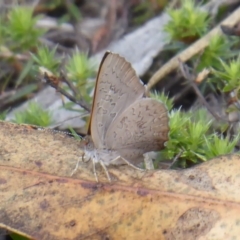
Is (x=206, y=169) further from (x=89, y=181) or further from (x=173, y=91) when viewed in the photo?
(x=173, y=91)

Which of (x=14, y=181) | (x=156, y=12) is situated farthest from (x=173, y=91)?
(x=14, y=181)

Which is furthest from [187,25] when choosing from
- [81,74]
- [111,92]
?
[111,92]

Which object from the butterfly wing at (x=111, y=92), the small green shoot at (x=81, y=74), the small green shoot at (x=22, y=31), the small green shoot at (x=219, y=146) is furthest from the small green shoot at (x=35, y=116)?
the small green shoot at (x=219, y=146)

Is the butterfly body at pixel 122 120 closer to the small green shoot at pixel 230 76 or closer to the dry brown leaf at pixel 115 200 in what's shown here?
the dry brown leaf at pixel 115 200

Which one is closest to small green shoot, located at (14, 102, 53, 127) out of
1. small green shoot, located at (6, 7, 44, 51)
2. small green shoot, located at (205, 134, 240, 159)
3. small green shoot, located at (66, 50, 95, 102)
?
small green shoot, located at (66, 50, 95, 102)

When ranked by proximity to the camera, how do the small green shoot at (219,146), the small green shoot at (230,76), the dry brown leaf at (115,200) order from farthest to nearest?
the small green shoot at (230,76) < the small green shoot at (219,146) < the dry brown leaf at (115,200)

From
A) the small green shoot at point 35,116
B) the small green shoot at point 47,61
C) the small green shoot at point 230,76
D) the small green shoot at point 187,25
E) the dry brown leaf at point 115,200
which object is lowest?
the small green shoot at point 35,116
